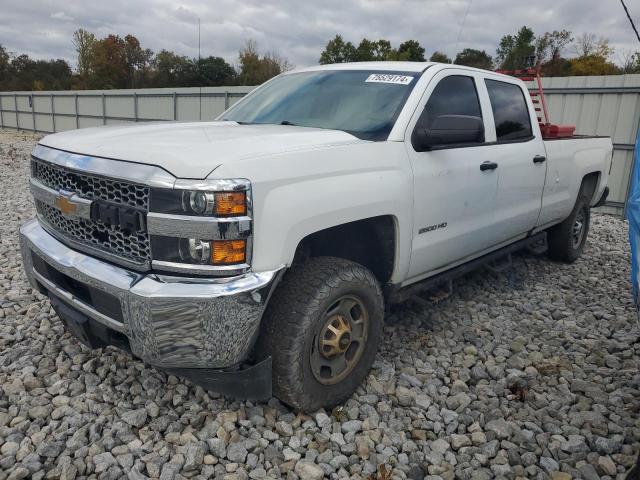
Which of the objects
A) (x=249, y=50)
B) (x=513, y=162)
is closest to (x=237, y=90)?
(x=513, y=162)

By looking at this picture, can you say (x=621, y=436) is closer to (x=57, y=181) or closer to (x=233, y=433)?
(x=233, y=433)

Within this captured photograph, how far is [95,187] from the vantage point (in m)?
2.41

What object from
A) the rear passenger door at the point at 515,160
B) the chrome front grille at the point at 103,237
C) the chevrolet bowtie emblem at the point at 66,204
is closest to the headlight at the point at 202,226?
the chrome front grille at the point at 103,237

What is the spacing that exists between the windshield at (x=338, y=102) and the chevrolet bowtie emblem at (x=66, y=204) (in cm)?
144

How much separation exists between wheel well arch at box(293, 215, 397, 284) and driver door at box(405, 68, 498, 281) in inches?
7.3

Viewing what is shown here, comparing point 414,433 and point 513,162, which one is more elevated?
point 513,162

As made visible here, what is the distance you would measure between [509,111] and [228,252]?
119 inches

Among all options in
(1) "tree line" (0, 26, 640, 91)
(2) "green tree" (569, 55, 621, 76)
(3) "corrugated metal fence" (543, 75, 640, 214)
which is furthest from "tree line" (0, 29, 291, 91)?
(3) "corrugated metal fence" (543, 75, 640, 214)

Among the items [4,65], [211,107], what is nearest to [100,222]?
[211,107]

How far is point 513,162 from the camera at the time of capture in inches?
155

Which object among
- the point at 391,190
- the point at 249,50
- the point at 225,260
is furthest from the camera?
the point at 249,50

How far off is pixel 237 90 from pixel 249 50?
32479mm

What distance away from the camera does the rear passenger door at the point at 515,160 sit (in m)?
3.87

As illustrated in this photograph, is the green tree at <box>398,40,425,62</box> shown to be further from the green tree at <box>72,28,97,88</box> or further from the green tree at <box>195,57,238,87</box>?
the green tree at <box>72,28,97,88</box>
